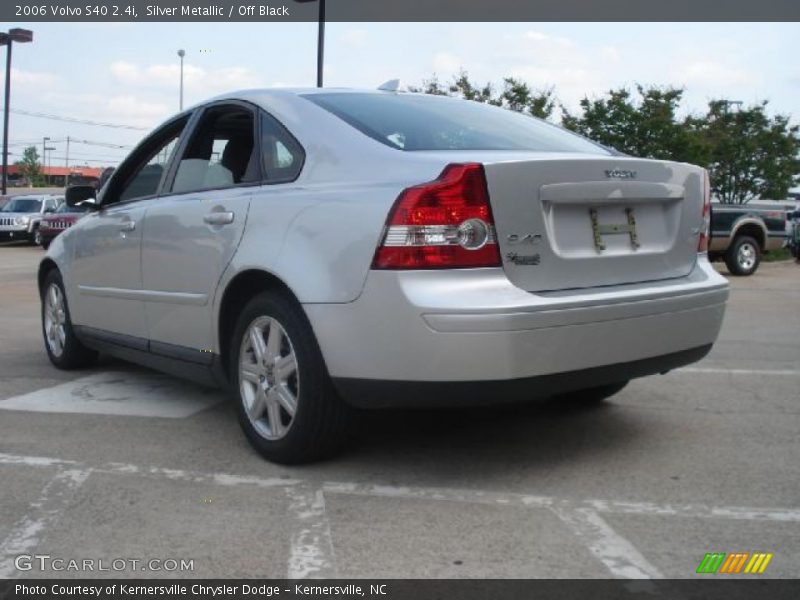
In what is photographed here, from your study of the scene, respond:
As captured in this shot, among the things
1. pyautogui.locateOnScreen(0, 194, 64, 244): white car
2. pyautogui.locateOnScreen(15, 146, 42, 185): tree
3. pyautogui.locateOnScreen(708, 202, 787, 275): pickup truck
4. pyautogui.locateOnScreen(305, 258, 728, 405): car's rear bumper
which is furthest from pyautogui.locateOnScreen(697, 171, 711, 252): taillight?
pyautogui.locateOnScreen(15, 146, 42, 185): tree

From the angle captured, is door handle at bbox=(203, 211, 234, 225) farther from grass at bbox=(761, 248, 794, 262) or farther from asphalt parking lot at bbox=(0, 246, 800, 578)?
grass at bbox=(761, 248, 794, 262)

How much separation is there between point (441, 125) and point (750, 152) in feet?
96.0

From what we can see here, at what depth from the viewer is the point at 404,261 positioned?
11.0 feet

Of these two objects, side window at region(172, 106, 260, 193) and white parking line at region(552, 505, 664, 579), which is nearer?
white parking line at region(552, 505, 664, 579)

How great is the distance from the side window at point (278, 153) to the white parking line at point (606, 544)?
5.97 ft

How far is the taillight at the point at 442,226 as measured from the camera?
335 cm

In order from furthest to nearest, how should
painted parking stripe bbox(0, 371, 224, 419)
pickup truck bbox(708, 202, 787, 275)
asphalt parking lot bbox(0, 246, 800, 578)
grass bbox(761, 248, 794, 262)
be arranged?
grass bbox(761, 248, 794, 262) < pickup truck bbox(708, 202, 787, 275) < painted parking stripe bbox(0, 371, 224, 419) < asphalt parking lot bbox(0, 246, 800, 578)

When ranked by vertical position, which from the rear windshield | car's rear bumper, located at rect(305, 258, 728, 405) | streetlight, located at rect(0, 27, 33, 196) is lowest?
car's rear bumper, located at rect(305, 258, 728, 405)

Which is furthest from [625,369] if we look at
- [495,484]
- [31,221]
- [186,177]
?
[31,221]

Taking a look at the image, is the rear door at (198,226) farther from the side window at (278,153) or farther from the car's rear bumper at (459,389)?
the car's rear bumper at (459,389)

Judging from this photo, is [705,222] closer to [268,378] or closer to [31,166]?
[268,378]

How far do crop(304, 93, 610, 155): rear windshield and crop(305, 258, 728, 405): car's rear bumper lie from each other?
0.71 metres

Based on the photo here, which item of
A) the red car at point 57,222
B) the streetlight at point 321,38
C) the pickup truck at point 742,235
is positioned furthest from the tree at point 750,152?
the red car at point 57,222

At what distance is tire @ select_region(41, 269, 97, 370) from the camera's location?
19.9 ft
